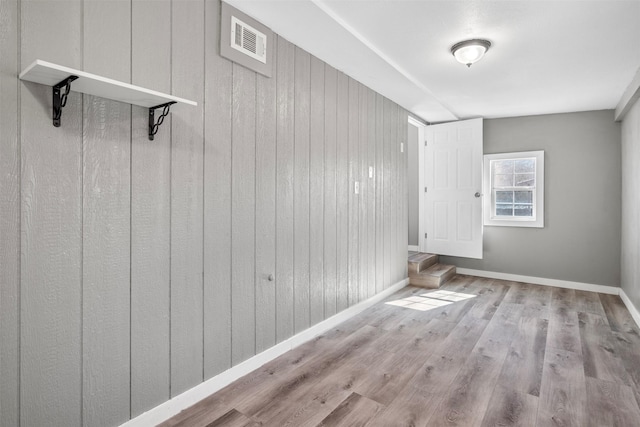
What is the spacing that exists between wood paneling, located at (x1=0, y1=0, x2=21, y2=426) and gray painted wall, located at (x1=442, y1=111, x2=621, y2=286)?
18.2 feet

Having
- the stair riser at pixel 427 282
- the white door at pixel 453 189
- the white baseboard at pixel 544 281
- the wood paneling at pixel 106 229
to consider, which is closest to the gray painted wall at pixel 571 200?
the white baseboard at pixel 544 281

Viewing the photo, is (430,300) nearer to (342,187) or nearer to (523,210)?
(342,187)

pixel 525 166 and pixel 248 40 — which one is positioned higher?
pixel 248 40

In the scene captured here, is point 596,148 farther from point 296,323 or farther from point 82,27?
point 82,27

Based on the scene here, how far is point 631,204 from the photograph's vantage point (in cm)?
391

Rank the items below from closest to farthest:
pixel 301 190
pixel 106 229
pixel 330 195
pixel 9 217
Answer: pixel 9 217 → pixel 106 229 → pixel 301 190 → pixel 330 195

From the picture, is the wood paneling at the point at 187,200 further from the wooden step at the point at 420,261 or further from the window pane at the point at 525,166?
the window pane at the point at 525,166

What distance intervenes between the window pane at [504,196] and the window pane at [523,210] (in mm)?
137

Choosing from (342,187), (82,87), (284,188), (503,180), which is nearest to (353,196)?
(342,187)

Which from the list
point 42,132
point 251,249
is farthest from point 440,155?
point 42,132

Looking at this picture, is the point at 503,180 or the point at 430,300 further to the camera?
the point at 503,180

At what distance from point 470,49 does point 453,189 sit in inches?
112

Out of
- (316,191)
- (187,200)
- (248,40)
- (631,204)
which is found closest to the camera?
(187,200)

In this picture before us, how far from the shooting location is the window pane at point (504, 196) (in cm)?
534
